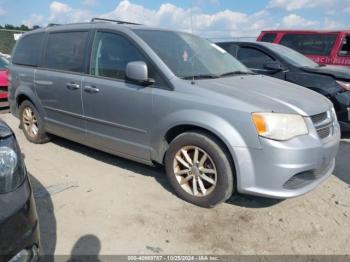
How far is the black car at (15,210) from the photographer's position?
1765mm

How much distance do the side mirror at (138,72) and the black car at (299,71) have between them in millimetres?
3296

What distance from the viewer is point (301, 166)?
9.90 ft

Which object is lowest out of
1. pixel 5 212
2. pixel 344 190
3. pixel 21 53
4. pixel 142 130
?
pixel 344 190

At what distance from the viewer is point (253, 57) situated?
6770 millimetres

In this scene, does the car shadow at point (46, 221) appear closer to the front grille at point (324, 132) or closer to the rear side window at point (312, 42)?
the front grille at point (324, 132)

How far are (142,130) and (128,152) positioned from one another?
15.2 inches

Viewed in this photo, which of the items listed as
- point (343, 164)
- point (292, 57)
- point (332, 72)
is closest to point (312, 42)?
point (292, 57)

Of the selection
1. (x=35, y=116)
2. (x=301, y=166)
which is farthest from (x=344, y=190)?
(x=35, y=116)

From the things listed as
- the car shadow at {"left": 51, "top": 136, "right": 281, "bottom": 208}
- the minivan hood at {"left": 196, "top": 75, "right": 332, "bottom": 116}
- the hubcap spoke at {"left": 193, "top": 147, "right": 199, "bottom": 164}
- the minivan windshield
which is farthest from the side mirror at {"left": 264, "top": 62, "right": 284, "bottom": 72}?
the hubcap spoke at {"left": 193, "top": 147, "right": 199, "bottom": 164}

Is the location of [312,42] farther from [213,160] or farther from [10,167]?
[10,167]

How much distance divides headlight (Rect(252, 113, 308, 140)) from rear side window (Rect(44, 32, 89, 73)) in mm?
2377

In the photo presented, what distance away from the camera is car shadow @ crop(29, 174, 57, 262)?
110 inches

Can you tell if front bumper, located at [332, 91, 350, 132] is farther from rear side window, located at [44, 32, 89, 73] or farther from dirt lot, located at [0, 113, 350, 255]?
rear side window, located at [44, 32, 89, 73]

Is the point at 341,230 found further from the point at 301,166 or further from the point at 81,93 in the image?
the point at 81,93
